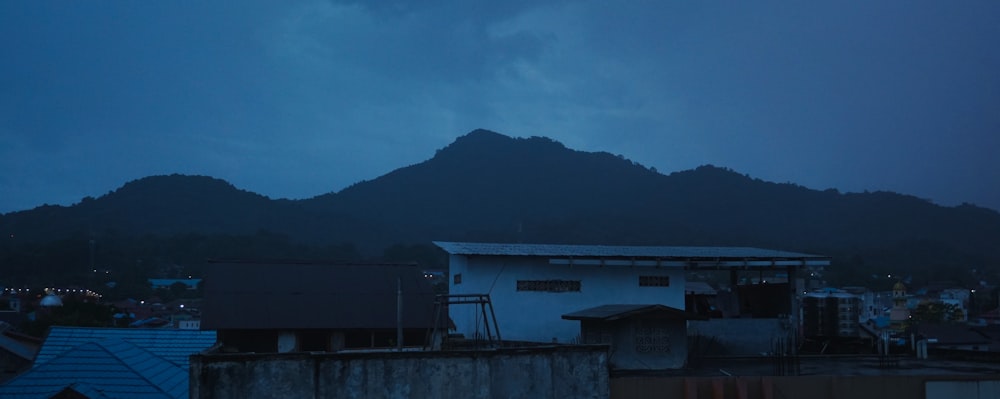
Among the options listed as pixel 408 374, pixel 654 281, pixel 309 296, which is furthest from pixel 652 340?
pixel 309 296

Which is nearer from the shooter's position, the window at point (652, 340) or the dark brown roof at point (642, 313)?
the dark brown roof at point (642, 313)

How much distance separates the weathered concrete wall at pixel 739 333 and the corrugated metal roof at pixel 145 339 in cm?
1372

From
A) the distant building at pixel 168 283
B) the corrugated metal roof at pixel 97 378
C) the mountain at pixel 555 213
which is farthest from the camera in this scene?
the mountain at pixel 555 213

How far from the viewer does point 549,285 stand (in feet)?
80.0

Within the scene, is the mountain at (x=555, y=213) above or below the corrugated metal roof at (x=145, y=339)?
above

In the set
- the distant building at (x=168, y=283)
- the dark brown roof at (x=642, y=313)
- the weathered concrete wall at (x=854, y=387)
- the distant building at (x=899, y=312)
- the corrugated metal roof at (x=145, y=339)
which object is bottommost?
the distant building at (x=899, y=312)

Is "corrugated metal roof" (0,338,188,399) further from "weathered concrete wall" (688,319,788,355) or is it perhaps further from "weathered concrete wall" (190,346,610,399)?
"weathered concrete wall" (688,319,788,355)

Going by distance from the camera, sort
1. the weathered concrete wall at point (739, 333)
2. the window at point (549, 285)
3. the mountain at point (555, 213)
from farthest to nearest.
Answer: the mountain at point (555, 213), the window at point (549, 285), the weathered concrete wall at point (739, 333)

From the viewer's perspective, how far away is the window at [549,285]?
24.2m

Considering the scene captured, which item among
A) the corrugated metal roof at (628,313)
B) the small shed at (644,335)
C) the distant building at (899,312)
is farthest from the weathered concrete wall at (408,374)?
the distant building at (899,312)

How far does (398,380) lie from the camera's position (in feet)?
48.3

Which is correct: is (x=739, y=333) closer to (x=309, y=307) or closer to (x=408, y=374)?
(x=309, y=307)

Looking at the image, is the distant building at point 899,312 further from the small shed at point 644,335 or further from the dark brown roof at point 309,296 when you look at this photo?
the dark brown roof at point 309,296

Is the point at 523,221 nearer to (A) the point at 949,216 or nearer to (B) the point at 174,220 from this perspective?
(B) the point at 174,220
